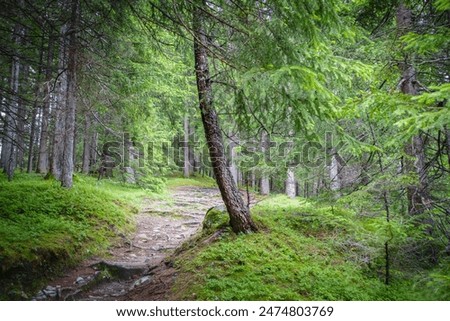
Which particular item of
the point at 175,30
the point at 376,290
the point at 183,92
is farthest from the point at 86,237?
the point at 183,92

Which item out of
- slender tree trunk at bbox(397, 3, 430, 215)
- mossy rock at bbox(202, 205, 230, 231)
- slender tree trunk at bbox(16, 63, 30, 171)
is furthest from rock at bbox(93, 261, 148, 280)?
slender tree trunk at bbox(397, 3, 430, 215)

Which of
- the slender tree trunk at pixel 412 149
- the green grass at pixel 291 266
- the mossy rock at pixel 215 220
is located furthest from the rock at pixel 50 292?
the slender tree trunk at pixel 412 149

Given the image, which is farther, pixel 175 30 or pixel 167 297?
pixel 175 30

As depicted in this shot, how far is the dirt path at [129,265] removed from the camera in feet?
18.8

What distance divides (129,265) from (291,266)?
12.3 feet

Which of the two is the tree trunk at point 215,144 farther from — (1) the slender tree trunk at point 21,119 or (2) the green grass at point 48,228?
(1) the slender tree trunk at point 21,119

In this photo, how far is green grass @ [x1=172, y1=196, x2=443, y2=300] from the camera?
15.3 feet

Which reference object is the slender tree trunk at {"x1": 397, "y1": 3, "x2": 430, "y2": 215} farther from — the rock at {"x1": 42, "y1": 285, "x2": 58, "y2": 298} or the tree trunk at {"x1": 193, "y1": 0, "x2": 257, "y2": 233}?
the rock at {"x1": 42, "y1": 285, "x2": 58, "y2": 298}

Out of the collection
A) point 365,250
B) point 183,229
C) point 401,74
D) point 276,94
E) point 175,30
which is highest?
point 175,30

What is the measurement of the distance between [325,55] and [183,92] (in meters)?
8.50

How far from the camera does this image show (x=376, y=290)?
191 inches

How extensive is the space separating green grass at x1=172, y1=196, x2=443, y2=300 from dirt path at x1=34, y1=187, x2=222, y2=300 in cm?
117
